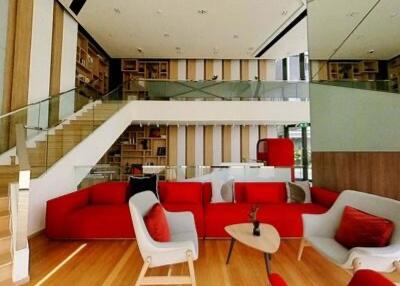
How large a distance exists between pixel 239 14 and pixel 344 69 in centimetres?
394

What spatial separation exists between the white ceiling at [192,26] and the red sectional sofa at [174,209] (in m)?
5.03

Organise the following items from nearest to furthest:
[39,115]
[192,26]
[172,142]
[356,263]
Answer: [356,263] → [39,115] → [192,26] → [172,142]

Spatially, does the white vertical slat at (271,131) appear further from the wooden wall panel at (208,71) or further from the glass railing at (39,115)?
the glass railing at (39,115)

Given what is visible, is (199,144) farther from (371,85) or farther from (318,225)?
(318,225)

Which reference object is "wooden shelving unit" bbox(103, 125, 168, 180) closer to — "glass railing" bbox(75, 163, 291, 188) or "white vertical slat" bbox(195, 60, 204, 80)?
"white vertical slat" bbox(195, 60, 204, 80)

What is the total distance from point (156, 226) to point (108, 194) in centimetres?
243

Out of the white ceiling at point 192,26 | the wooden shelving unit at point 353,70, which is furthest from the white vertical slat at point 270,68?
the wooden shelving unit at point 353,70

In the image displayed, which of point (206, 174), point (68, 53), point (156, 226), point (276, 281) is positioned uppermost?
point (68, 53)

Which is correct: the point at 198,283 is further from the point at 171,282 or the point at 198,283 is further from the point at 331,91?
the point at 331,91

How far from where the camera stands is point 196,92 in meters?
8.78

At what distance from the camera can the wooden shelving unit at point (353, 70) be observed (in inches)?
155

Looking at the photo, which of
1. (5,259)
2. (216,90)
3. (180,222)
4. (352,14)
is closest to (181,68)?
(216,90)

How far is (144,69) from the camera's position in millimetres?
11562

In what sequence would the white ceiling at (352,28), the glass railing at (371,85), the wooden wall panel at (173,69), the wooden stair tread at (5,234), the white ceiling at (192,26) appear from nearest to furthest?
the wooden stair tread at (5,234) → the glass railing at (371,85) → the white ceiling at (352,28) → the white ceiling at (192,26) → the wooden wall panel at (173,69)
